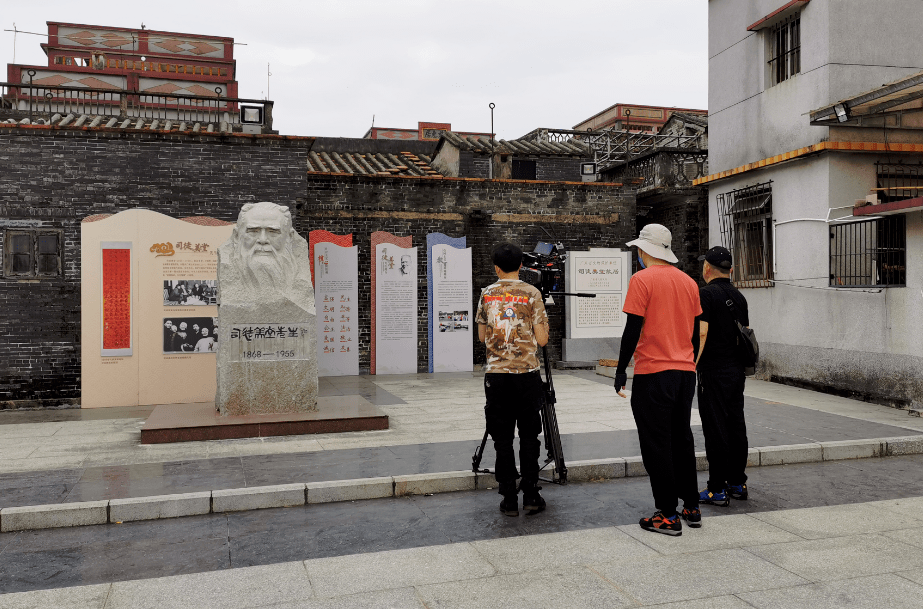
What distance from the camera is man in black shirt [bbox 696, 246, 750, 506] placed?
16.8 ft

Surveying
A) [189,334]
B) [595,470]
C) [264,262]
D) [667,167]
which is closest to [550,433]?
[595,470]

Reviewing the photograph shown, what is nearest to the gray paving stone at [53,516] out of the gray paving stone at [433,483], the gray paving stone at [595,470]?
the gray paving stone at [433,483]

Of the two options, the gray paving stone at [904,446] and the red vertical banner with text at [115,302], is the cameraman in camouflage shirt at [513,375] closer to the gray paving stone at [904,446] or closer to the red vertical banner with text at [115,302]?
the gray paving stone at [904,446]

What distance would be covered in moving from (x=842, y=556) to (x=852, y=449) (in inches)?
117

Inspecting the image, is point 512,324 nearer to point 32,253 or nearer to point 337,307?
point 337,307

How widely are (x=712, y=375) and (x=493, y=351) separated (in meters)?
1.58

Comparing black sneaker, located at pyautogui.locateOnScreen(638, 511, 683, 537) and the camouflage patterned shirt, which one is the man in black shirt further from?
the camouflage patterned shirt

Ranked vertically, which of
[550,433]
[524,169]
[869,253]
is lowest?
[550,433]

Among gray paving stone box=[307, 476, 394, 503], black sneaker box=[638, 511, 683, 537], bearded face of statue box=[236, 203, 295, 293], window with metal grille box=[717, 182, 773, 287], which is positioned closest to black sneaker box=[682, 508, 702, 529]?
black sneaker box=[638, 511, 683, 537]

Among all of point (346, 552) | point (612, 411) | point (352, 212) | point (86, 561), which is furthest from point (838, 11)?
point (86, 561)

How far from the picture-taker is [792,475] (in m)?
6.05

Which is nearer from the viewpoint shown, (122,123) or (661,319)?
(661,319)

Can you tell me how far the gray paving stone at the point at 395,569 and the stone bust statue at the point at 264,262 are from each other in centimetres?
448

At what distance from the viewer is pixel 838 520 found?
4746 mm
